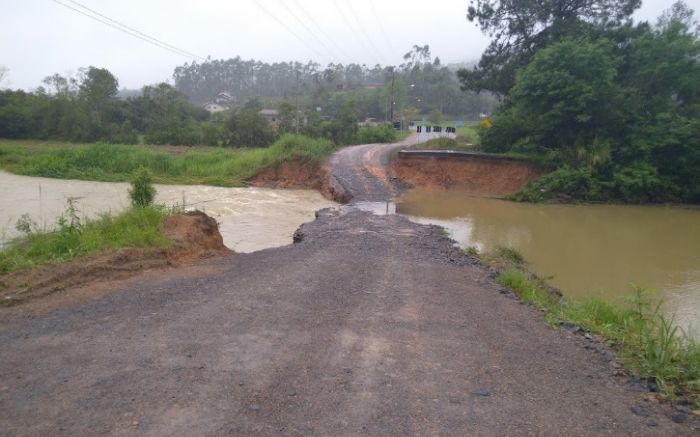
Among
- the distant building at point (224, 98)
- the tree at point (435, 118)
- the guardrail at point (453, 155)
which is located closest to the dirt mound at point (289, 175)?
the guardrail at point (453, 155)

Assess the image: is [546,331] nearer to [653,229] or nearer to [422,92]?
[653,229]

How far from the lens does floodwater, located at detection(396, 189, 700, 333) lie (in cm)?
1100

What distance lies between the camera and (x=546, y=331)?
6117 millimetres

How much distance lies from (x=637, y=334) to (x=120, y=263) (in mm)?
7608

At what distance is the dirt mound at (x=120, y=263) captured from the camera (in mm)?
6578

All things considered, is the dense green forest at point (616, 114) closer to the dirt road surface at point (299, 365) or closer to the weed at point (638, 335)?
the weed at point (638, 335)

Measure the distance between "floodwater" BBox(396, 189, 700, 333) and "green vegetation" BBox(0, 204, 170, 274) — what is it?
844 cm

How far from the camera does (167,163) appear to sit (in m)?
27.5

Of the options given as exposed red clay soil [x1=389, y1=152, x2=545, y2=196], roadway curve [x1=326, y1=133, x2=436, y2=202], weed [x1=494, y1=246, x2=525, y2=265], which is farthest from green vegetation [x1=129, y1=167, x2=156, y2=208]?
exposed red clay soil [x1=389, y1=152, x2=545, y2=196]

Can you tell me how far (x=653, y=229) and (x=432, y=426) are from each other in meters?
18.8

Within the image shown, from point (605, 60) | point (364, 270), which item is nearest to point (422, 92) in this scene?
point (605, 60)

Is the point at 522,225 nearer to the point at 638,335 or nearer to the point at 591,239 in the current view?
the point at 591,239

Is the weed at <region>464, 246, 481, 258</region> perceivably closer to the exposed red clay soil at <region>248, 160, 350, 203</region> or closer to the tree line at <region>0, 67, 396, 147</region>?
the exposed red clay soil at <region>248, 160, 350, 203</region>

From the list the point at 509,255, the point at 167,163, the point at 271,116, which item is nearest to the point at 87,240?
the point at 509,255
